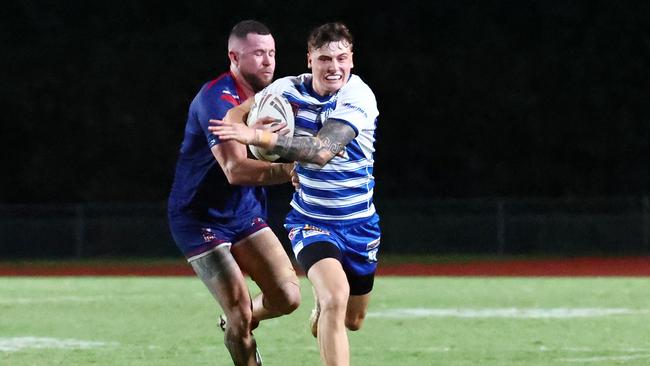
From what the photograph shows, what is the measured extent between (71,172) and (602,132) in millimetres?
12891

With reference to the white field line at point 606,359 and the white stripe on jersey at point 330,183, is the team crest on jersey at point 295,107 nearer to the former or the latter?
the white stripe on jersey at point 330,183

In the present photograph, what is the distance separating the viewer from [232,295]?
7.82 meters

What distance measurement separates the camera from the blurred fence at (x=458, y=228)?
2683cm

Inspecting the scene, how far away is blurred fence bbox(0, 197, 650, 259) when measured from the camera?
26.8 m

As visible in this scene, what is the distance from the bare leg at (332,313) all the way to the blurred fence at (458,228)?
19.7 meters

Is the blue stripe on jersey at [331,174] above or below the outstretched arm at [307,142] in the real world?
below

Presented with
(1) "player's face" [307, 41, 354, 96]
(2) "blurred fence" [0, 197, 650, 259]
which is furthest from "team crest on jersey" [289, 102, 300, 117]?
(2) "blurred fence" [0, 197, 650, 259]

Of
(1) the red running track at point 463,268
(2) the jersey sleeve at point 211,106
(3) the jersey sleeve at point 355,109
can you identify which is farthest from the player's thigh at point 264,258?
(1) the red running track at point 463,268

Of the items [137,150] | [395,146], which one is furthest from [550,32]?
[137,150]

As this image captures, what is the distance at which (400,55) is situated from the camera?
3303 centimetres

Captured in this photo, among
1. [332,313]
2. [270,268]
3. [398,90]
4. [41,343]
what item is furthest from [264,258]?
[398,90]

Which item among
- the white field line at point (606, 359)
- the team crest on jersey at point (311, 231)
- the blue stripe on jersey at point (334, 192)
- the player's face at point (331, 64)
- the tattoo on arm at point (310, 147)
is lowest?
the white field line at point (606, 359)

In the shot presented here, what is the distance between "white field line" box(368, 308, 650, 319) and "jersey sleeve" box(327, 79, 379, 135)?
19.0 ft

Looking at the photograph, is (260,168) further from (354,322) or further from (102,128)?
(102,128)
